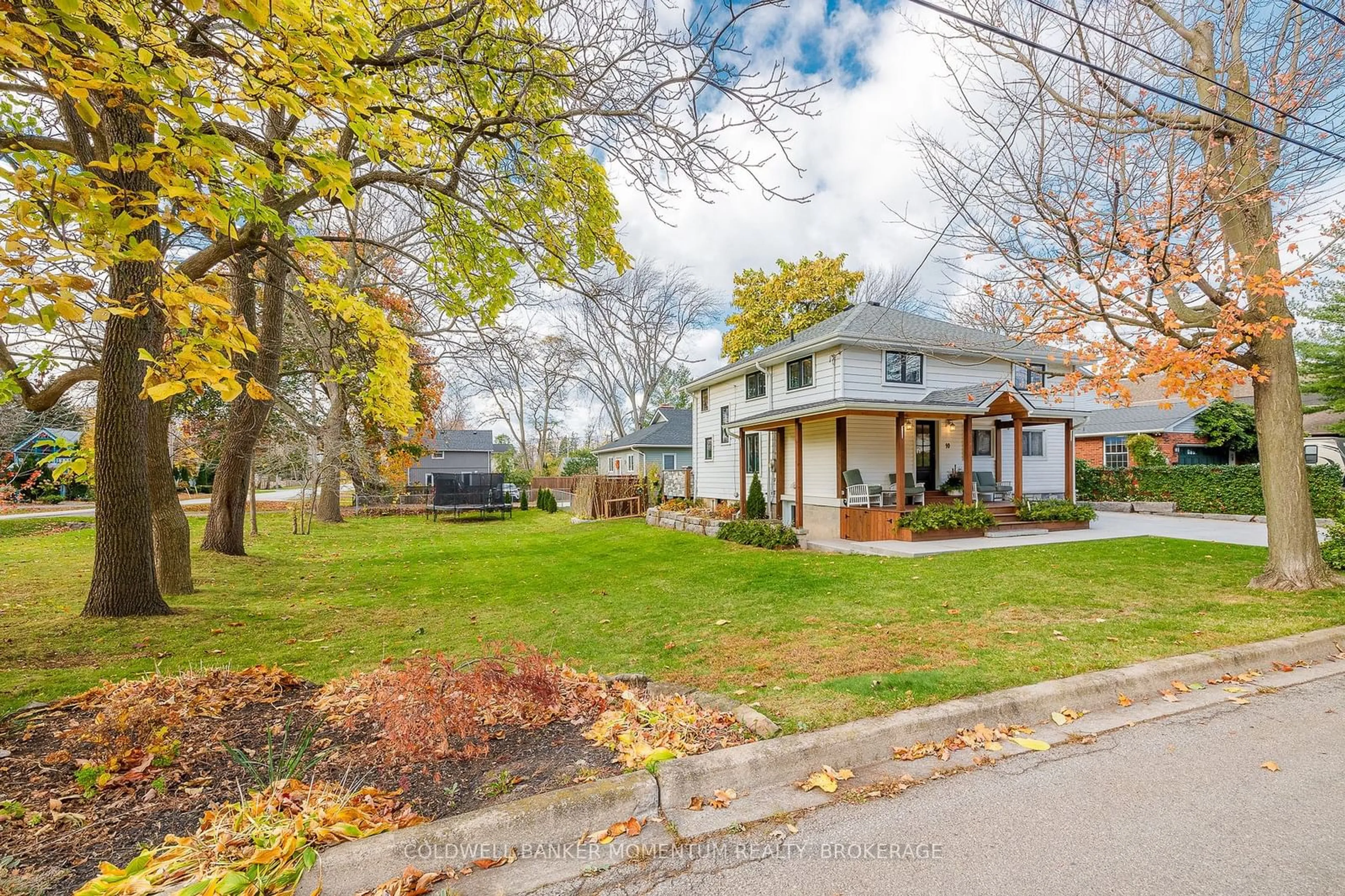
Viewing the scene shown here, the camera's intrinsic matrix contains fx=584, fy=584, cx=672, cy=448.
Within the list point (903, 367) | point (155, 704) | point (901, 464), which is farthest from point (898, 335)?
point (155, 704)

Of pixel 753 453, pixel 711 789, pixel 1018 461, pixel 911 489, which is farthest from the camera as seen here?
pixel 753 453

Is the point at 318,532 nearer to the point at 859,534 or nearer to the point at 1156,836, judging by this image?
the point at 859,534

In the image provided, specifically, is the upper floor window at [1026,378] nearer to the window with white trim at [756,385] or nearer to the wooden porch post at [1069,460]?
the wooden porch post at [1069,460]

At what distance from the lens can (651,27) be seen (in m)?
4.43

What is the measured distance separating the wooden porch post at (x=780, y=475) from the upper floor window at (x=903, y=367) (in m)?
3.23

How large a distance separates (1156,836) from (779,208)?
15.6 feet

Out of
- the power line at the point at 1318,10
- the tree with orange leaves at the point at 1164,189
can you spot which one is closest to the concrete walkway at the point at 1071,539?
the tree with orange leaves at the point at 1164,189

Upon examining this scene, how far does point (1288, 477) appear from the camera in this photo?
680 centimetres

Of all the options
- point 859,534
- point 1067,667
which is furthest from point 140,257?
point 859,534

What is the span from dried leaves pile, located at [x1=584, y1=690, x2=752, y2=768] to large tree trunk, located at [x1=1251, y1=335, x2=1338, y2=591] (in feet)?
24.8

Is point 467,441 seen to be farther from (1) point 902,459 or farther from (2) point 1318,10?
(2) point 1318,10

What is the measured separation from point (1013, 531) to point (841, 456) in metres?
4.09

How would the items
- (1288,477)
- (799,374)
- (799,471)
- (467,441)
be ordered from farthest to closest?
1. (467,441)
2. (799,374)
3. (799,471)
4. (1288,477)

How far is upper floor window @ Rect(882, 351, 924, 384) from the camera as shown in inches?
597
